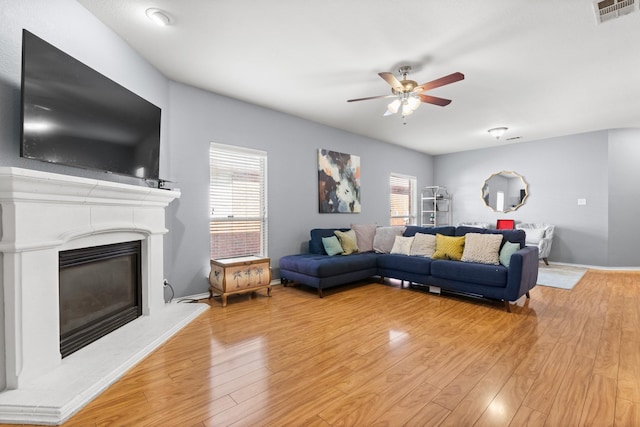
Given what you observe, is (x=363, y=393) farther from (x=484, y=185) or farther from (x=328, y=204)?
(x=484, y=185)

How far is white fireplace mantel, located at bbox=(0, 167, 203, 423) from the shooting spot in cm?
166

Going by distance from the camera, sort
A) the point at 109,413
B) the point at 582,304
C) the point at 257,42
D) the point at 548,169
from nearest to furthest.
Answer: the point at 109,413 → the point at 257,42 → the point at 582,304 → the point at 548,169

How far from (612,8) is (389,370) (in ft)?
10.6

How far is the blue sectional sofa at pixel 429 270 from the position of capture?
11.0ft

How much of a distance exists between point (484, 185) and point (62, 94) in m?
7.81

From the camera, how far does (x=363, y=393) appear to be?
5.85 ft

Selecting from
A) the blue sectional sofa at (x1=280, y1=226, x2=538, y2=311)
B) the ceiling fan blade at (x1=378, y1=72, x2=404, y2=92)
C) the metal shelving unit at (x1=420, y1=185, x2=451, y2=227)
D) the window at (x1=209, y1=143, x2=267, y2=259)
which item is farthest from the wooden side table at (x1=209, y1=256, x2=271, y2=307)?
the metal shelving unit at (x1=420, y1=185, x2=451, y2=227)

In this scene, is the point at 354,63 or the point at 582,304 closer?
the point at 354,63

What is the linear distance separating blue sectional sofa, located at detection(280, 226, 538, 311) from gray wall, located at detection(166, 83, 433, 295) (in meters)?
0.53

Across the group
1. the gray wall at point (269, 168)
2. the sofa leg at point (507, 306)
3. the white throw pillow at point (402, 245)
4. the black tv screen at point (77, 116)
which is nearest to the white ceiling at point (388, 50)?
the gray wall at point (269, 168)

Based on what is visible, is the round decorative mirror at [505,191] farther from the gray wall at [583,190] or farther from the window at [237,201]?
the window at [237,201]

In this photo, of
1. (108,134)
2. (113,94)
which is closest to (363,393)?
(108,134)

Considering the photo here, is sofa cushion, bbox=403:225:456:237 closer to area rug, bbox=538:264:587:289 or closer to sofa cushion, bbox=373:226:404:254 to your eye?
sofa cushion, bbox=373:226:404:254

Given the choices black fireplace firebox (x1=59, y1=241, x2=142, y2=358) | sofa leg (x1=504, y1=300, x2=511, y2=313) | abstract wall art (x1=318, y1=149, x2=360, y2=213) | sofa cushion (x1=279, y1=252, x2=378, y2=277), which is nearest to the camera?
black fireplace firebox (x1=59, y1=241, x2=142, y2=358)
